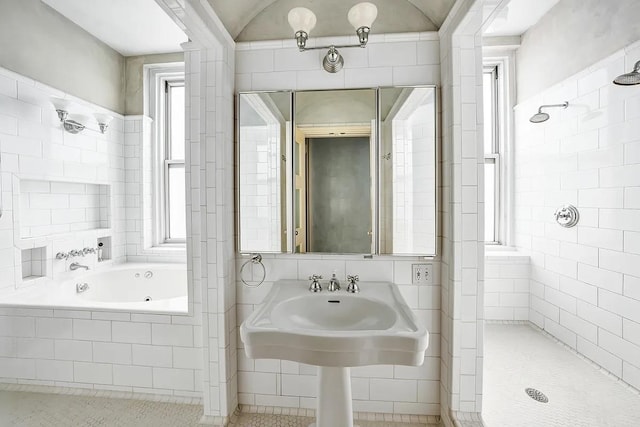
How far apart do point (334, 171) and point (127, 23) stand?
7.06ft

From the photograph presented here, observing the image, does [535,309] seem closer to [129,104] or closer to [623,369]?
[623,369]

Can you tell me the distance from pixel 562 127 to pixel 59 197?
13.0 ft

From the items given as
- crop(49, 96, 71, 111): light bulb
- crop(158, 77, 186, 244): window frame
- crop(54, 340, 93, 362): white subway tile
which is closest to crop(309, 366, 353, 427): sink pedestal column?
crop(54, 340, 93, 362): white subway tile

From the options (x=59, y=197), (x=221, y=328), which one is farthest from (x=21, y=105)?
(x=221, y=328)

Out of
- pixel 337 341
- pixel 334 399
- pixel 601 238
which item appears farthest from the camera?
pixel 601 238

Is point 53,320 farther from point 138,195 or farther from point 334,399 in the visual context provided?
point 334,399

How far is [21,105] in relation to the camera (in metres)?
1.99

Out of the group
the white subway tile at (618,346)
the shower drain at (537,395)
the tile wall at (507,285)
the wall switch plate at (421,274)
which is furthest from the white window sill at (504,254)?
the wall switch plate at (421,274)

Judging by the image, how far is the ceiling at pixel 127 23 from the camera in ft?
7.03

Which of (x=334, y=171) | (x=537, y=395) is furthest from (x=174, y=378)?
(x=537, y=395)

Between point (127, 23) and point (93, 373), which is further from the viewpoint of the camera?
point (127, 23)

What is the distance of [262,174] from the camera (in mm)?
1697

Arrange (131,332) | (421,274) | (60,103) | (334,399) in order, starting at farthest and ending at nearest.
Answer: (60,103)
(131,332)
(421,274)
(334,399)

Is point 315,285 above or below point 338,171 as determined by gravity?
below
